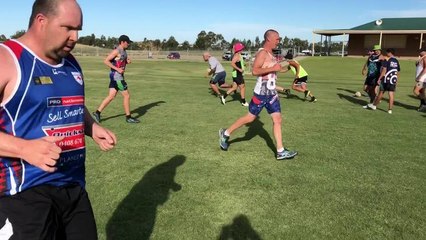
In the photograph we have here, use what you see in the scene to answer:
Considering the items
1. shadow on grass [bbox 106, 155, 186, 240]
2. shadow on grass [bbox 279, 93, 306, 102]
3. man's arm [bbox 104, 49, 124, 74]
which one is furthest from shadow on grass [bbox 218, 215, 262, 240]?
shadow on grass [bbox 279, 93, 306, 102]

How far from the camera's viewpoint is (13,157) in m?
2.12

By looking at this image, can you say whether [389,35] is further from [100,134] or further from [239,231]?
[100,134]


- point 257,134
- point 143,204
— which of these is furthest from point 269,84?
point 143,204

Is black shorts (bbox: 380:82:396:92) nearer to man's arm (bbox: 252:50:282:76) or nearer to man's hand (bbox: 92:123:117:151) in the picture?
man's arm (bbox: 252:50:282:76)

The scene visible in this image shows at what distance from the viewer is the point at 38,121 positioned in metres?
2.26

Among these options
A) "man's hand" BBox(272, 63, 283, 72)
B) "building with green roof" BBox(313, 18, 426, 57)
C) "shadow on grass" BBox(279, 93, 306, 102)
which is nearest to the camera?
"man's hand" BBox(272, 63, 283, 72)

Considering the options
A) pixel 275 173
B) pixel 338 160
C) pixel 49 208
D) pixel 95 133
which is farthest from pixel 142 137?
pixel 49 208

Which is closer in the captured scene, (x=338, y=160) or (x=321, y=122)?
(x=338, y=160)

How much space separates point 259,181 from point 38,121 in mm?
3897

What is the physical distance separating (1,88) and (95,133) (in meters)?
0.80

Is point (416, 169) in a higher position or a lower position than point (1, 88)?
lower

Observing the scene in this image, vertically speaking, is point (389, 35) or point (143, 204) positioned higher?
point (389, 35)

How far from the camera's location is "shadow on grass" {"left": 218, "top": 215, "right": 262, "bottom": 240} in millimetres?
4098

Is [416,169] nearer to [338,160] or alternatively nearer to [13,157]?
[338,160]
